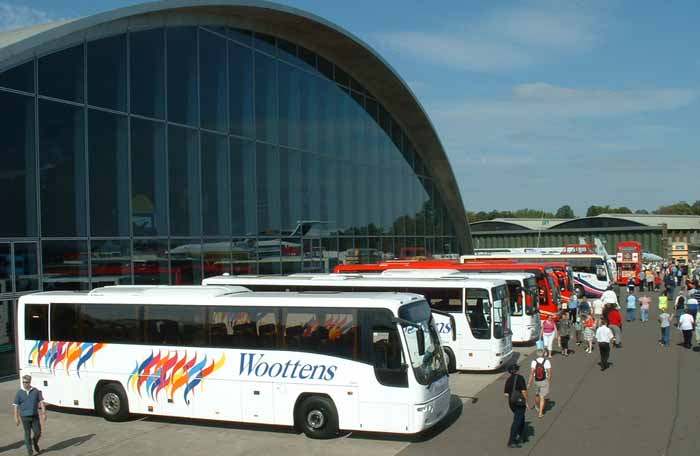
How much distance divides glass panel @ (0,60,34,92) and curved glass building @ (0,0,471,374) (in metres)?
0.03

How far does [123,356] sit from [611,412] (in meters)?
9.26

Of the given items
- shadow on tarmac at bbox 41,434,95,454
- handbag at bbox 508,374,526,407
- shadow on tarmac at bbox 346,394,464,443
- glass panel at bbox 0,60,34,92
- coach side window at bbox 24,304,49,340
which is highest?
glass panel at bbox 0,60,34,92

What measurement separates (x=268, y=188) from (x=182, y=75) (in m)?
5.76

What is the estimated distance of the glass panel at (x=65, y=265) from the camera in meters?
18.0

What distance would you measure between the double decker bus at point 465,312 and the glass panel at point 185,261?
4964 mm

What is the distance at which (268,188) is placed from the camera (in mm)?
27016

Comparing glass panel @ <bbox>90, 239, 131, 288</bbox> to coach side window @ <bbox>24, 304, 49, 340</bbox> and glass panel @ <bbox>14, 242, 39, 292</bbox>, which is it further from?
coach side window @ <bbox>24, 304, 49, 340</bbox>

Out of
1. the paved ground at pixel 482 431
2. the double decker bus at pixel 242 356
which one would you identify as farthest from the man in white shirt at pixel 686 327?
the double decker bus at pixel 242 356

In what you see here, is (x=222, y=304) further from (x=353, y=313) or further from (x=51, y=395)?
(x=51, y=395)

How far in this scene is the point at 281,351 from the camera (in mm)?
12375

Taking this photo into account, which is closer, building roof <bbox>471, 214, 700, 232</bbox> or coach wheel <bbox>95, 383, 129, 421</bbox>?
coach wheel <bbox>95, 383, 129, 421</bbox>

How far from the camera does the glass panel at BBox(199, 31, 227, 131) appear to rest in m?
23.9

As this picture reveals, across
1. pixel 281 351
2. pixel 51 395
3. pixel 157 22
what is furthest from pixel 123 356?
pixel 157 22

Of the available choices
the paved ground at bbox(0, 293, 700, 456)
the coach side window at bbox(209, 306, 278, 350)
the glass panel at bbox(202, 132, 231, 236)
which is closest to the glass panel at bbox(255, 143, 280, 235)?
the glass panel at bbox(202, 132, 231, 236)
